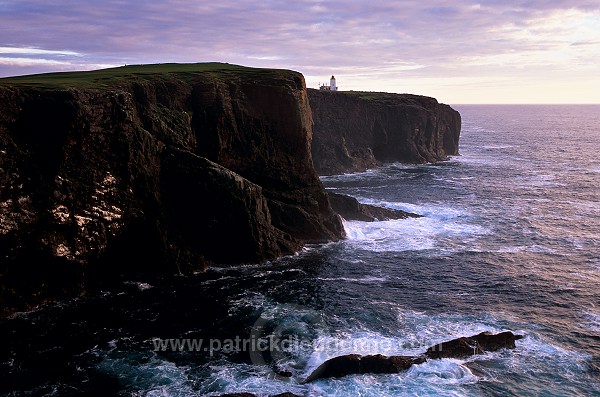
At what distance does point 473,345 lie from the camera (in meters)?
30.4

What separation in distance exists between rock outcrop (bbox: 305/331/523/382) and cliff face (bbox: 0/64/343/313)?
1894 cm

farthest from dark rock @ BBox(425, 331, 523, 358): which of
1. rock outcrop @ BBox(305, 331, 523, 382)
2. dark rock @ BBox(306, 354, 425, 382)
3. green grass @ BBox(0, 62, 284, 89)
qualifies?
green grass @ BBox(0, 62, 284, 89)

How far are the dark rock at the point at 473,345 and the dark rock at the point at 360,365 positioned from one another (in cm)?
256

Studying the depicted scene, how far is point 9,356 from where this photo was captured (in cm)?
2898

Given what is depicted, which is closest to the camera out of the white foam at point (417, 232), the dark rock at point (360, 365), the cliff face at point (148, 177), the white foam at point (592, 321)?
the dark rock at point (360, 365)

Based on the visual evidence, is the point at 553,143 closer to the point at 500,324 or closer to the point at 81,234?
the point at 500,324

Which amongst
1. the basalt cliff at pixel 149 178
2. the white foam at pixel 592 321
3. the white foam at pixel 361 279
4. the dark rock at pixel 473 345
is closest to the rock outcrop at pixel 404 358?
the dark rock at pixel 473 345

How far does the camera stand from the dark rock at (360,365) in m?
27.6

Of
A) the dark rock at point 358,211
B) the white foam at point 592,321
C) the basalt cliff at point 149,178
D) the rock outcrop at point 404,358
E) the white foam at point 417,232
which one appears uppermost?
the basalt cliff at point 149,178

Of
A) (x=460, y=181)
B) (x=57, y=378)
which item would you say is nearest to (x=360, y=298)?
(x=57, y=378)

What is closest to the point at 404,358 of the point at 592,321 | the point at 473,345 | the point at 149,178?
the point at 473,345

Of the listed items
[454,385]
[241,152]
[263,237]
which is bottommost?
[454,385]

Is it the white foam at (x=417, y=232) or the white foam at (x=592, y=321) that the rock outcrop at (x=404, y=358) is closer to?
the white foam at (x=592, y=321)

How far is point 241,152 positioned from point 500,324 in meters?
29.6
